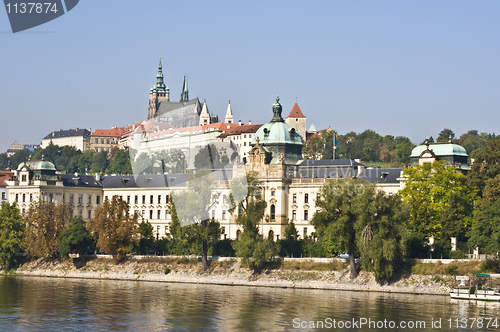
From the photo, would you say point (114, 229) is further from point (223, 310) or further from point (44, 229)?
point (223, 310)

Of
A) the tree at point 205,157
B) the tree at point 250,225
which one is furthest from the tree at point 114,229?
the tree at point 250,225

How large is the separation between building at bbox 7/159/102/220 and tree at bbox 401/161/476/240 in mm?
54301

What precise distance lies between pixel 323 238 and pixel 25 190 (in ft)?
184

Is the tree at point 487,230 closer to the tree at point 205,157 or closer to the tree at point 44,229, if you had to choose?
the tree at point 205,157

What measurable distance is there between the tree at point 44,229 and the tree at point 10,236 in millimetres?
999

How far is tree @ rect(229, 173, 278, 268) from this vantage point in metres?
79.8

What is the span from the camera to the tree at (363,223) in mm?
72312

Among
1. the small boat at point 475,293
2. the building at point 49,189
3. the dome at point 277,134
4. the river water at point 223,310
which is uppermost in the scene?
the dome at point 277,134

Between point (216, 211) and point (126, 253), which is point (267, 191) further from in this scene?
point (126, 253)

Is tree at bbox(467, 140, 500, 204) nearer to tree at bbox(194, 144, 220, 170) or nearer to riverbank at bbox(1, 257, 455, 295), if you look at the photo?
riverbank at bbox(1, 257, 455, 295)

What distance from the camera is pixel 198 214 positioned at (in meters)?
84.1

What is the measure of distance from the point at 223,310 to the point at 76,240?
35053 millimetres

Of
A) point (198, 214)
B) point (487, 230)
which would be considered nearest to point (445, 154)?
point (487, 230)

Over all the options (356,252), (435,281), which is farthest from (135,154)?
(435,281)
